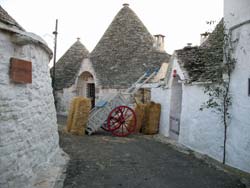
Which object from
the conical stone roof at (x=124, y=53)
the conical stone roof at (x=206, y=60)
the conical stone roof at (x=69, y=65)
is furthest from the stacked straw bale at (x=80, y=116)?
the conical stone roof at (x=69, y=65)

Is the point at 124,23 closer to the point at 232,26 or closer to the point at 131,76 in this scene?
the point at 131,76

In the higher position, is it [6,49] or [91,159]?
[6,49]

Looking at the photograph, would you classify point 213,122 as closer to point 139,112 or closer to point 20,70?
point 139,112

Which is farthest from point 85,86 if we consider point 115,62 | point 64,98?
point 115,62

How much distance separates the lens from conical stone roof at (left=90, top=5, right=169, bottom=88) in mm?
16656

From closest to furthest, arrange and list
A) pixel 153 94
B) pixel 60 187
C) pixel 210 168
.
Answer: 1. pixel 60 187
2. pixel 210 168
3. pixel 153 94

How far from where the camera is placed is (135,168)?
22.0 feet

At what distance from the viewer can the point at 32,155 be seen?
5266mm

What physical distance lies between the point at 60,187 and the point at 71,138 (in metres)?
4.94

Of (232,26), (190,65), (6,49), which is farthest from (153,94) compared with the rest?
(6,49)

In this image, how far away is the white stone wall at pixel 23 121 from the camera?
4.37 metres

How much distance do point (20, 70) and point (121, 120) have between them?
6.90 m

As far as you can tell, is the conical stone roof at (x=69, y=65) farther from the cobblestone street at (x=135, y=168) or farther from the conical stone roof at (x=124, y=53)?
the cobblestone street at (x=135, y=168)

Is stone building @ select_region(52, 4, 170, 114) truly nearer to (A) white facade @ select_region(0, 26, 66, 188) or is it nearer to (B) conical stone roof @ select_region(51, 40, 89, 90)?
(B) conical stone roof @ select_region(51, 40, 89, 90)
